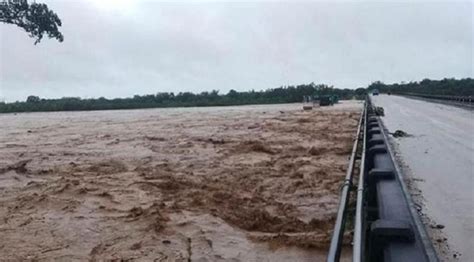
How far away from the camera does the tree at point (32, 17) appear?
11.8 m

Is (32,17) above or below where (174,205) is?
above

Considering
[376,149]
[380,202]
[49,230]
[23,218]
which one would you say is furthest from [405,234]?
[376,149]

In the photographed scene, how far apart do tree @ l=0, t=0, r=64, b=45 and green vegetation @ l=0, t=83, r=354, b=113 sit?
66.4 m

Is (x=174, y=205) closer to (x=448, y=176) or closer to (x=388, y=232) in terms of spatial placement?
(x=388, y=232)

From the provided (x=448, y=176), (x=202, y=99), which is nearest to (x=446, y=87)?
(x=202, y=99)

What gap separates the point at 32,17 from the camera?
12.2 metres

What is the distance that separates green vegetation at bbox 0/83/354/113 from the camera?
3051 inches

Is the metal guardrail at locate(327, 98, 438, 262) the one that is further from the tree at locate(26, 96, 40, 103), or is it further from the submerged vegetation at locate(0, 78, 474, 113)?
the tree at locate(26, 96, 40, 103)

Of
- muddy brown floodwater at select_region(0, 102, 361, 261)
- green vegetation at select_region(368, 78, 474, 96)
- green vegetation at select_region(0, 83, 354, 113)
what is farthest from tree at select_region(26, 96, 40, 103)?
muddy brown floodwater at select_region(0, 102, 361, 261)

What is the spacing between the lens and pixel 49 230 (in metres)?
6.69

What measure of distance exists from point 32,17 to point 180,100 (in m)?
86.9

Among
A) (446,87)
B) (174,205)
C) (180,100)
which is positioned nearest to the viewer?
(174,205)

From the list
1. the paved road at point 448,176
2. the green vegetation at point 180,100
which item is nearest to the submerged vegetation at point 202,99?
the green vegetation at point 180,100

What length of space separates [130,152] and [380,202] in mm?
10249
